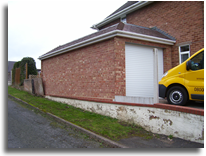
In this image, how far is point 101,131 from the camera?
5617mm

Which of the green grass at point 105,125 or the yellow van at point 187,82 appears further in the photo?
the green grass at point 105,125

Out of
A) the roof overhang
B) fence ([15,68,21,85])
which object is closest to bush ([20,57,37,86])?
fence ([15,68,21,85])

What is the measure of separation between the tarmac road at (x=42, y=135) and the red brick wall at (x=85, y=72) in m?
2.36

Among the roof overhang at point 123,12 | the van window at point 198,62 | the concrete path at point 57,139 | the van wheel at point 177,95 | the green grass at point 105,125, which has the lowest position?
the concrete path at point 57,139

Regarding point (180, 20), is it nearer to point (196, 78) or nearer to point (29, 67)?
point (196, 78)

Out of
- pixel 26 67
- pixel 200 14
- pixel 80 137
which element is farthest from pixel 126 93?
pixel 26 67

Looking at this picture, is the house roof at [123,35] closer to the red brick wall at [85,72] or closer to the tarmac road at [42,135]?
the red brick wall at [85,72]

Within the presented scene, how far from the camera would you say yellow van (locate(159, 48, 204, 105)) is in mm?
5336

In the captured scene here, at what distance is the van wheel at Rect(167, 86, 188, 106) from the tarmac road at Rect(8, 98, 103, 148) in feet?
9.41

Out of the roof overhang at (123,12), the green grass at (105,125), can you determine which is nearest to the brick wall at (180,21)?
the roof overhang at (123,12)

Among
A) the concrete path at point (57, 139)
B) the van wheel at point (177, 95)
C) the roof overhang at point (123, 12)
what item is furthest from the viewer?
the roof overhang at point (123, 12)

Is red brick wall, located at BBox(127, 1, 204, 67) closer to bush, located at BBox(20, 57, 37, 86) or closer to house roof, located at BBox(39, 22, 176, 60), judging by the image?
house roof, located at BBox(39, 22, 176, 60)

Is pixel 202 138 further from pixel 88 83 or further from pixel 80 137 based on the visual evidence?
pixel 88 83

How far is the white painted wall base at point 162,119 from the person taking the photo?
4.75 metres
